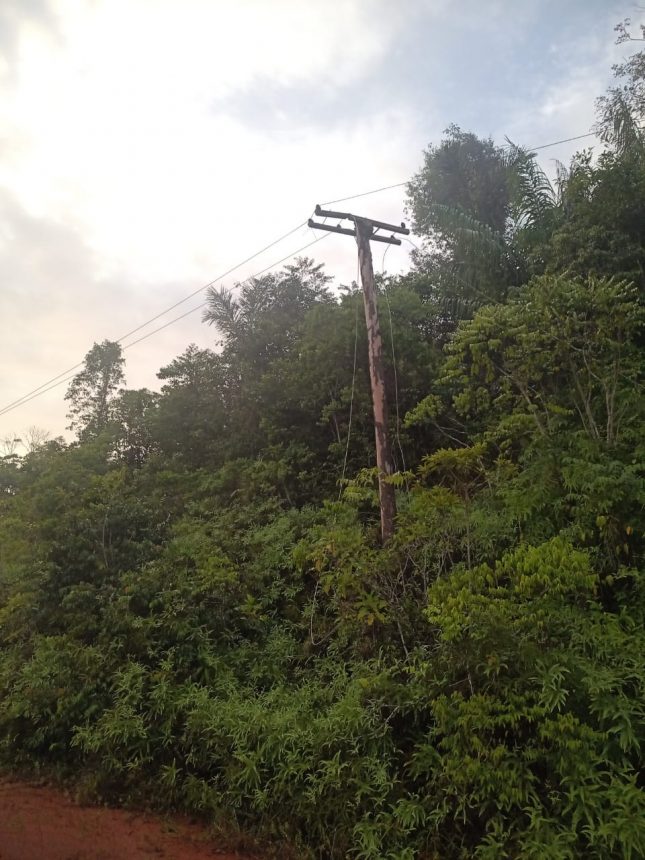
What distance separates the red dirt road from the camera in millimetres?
4688

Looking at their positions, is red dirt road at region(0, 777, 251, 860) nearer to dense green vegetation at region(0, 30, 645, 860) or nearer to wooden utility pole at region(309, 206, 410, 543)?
dense green vegetation at region(0, 30, 645, 860)

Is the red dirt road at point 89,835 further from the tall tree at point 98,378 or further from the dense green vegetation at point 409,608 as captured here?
the tall tree at point 98,378

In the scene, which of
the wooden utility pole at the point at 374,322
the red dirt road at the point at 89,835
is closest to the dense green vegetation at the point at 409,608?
the red dirt road at the point at 89,835

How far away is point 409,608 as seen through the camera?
250 inches

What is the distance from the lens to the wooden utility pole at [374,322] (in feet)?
25.9

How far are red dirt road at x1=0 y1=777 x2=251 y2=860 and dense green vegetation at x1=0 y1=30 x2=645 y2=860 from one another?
0.28m

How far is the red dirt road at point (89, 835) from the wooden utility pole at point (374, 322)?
4413mm

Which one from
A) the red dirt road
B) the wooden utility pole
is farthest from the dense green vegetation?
the wooden utility pole

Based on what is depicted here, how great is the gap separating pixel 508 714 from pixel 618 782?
32.0 inches

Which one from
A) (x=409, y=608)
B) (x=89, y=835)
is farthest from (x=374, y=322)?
(x=89, y=835)

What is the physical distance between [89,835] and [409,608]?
389 cm

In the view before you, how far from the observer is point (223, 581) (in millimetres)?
7996

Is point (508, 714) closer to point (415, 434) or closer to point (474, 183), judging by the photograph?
point (415, 434)

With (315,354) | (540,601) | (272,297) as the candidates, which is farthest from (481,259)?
(540,601)
